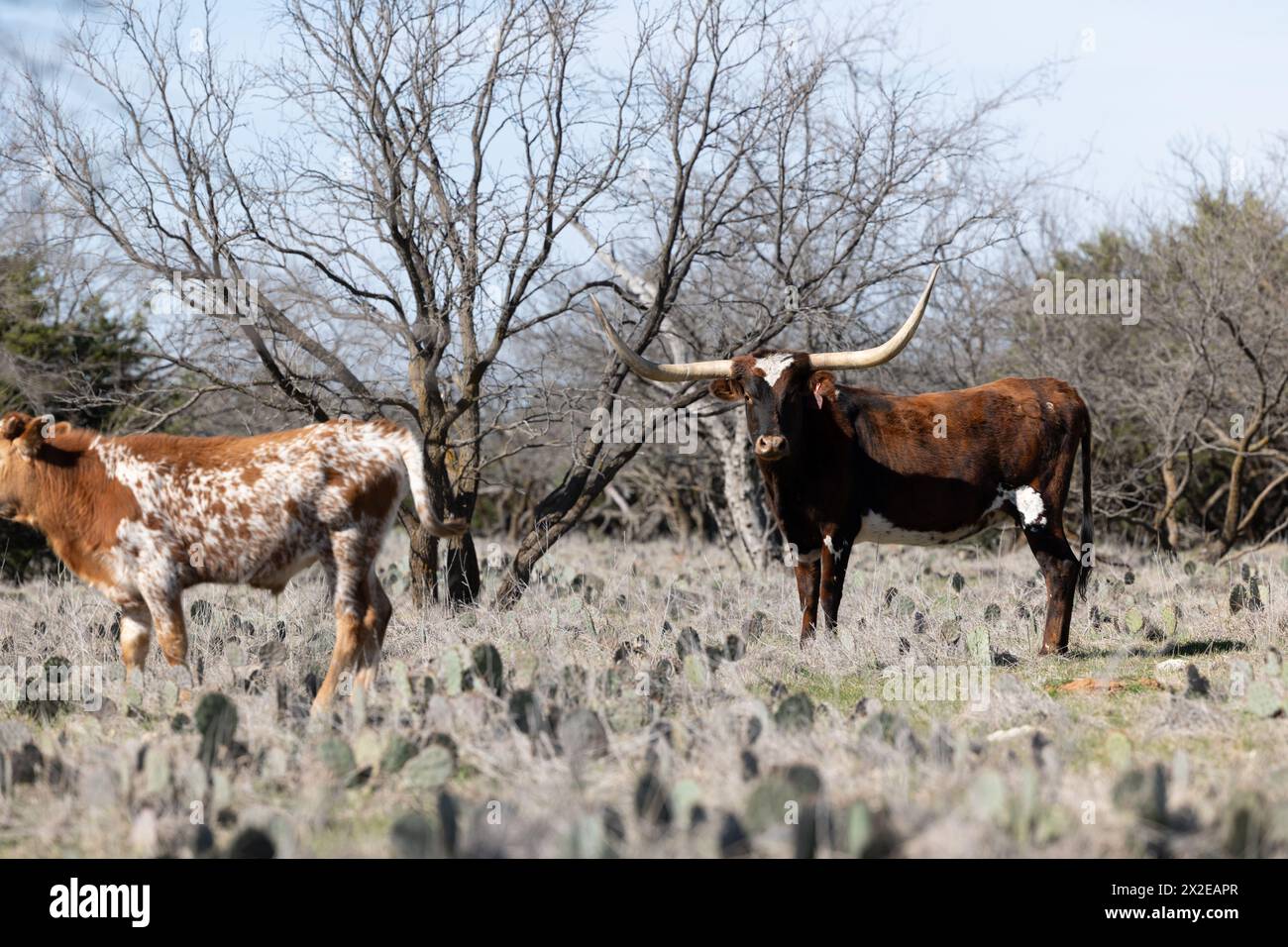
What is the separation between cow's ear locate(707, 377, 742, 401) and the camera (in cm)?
760

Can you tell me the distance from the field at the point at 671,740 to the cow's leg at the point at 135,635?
14 cm

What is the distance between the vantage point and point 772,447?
6.98 meters

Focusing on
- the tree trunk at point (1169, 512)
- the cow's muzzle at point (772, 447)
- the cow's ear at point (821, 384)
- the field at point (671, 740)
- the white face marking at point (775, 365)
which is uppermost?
the white face marking at point (775, 365)

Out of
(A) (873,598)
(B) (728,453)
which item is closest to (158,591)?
(A) (873,598)

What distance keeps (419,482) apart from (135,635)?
1.53 m

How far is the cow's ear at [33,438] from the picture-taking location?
20.5 feet

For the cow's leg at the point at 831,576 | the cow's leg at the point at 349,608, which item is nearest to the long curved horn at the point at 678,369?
the cow's leg at the point at 831,576

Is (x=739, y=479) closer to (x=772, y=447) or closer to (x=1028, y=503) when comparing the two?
(x=1028, y=503)

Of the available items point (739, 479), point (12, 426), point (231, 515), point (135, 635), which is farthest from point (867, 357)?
point (739, 479)

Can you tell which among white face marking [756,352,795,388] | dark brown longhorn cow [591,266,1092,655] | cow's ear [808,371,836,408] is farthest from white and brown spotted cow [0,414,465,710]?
cow's ear [808,371,836,408]

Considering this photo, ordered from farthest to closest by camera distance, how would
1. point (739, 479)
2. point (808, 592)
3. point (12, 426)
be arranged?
point (739, 479) → point (808, 592) → point (12, 426)

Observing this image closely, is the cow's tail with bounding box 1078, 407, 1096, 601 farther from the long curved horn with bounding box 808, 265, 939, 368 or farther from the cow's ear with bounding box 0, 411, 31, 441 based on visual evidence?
the cow's ear with bounding box 0, 411, 31, 441

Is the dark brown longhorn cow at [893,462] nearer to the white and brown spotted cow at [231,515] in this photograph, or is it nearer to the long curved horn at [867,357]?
the long curved horn at [867,357]
